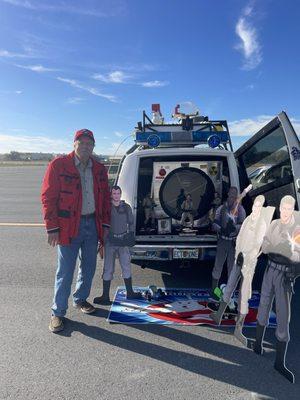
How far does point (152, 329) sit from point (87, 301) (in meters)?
1.08

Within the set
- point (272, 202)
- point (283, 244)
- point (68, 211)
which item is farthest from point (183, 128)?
point (283, 244)

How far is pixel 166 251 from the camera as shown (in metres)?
4.65

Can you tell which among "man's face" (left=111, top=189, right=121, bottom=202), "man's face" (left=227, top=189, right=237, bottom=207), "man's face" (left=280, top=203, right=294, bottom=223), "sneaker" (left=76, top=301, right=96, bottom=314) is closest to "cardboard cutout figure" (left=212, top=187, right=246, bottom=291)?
"man's face" (left=227, top=189, right=237, bottom=207)

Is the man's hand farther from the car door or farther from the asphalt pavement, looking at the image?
the car door

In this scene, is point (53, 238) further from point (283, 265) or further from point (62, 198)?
point (283, 265)

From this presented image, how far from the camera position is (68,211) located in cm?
395

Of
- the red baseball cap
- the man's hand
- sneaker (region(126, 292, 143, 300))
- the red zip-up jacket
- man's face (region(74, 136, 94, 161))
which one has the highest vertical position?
the red baseball cap

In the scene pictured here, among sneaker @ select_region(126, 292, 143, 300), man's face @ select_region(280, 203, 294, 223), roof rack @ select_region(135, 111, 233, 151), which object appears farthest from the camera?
roof rack @ select_region(135, 111, 233, 151)

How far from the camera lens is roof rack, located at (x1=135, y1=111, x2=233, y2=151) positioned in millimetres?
5402

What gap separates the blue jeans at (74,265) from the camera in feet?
13.2

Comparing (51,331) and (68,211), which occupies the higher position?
(68,211)

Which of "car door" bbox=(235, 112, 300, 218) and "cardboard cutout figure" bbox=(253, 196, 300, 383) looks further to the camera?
"car door" bbox=(235, 112, 300, 218)

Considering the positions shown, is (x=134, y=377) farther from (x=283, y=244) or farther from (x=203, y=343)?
(x=283, y=244)

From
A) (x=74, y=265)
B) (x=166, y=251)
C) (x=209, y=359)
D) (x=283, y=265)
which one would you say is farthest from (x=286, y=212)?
(x=74, y=265)
